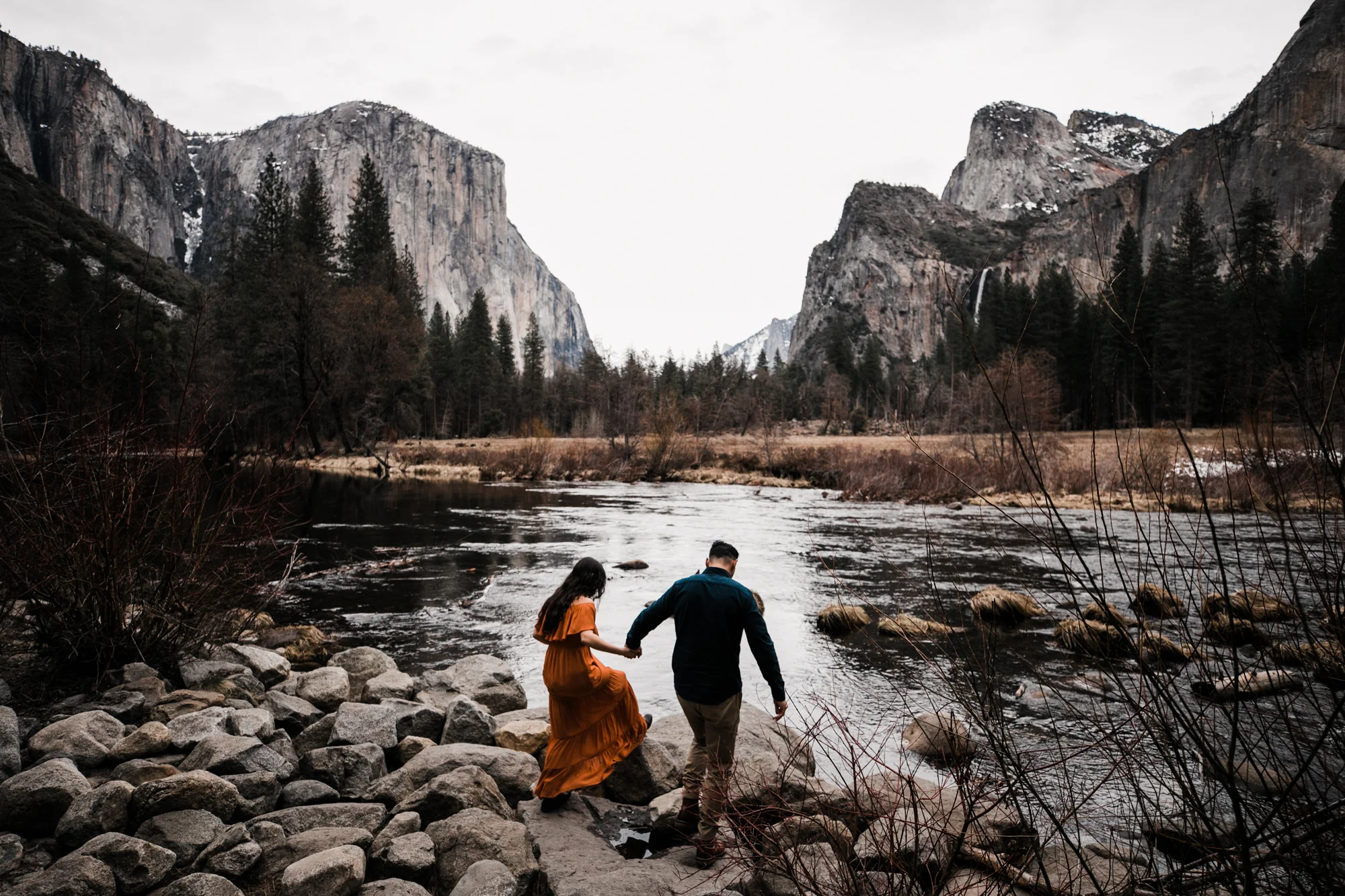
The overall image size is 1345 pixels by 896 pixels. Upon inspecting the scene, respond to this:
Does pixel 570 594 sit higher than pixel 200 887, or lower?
higher

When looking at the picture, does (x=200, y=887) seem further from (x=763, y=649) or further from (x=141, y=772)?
(x=763, y=649)

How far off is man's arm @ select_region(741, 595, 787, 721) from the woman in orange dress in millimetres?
812

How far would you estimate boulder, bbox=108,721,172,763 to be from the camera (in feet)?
16.5

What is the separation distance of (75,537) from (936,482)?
2656 cm

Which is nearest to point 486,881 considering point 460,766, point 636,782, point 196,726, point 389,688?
point 460,766

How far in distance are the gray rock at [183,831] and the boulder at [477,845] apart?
1.21m

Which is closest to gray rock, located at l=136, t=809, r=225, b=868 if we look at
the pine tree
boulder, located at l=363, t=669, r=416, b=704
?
boulder, located at l=363, t=669, r=416, b=704

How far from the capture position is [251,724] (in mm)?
5660

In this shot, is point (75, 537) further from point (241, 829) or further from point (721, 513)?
point (721, 513)

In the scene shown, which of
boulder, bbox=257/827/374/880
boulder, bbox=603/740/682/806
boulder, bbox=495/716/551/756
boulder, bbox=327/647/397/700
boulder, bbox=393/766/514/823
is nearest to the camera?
boulder, bbox=257/827/374/880

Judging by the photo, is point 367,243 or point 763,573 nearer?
point 763,573

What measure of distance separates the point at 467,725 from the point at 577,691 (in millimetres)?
1708

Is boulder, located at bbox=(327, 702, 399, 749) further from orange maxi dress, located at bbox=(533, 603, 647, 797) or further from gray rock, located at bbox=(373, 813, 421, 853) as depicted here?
orange maxi dress, located at bbox=(533, 603, 647, 797)

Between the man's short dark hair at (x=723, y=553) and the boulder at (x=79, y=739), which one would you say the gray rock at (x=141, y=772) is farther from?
the man's short dark hair at (x=723, y=553)
